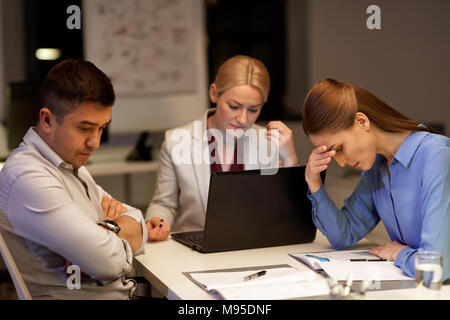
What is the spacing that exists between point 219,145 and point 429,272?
46.7 inches

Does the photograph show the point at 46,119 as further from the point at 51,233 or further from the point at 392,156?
the point at 392,156

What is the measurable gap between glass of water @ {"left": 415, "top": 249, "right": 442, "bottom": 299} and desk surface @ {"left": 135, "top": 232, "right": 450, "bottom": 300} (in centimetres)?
3

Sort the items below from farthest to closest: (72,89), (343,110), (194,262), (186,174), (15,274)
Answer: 1. (186,174)
2. (194,262)
3. (343,110)
4. (72,89)
5. (15,274)

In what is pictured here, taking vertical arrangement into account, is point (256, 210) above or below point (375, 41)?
below

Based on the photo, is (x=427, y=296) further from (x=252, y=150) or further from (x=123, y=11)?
(x=123, y=11)

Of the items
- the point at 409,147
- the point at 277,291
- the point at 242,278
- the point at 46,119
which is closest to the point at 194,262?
the point at 242,278

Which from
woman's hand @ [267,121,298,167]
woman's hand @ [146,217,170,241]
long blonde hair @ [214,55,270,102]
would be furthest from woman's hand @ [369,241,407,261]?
long blonde hair @ [214,55,270,102]

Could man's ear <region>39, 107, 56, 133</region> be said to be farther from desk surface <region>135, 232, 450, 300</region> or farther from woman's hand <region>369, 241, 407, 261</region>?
woman's hand <region>369, 241, 407, 261</region>

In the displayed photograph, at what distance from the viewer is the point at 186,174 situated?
243 cm

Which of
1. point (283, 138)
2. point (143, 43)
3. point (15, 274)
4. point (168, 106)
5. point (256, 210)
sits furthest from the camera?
point (168, 106)

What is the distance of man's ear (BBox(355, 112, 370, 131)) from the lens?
1.73 meters
